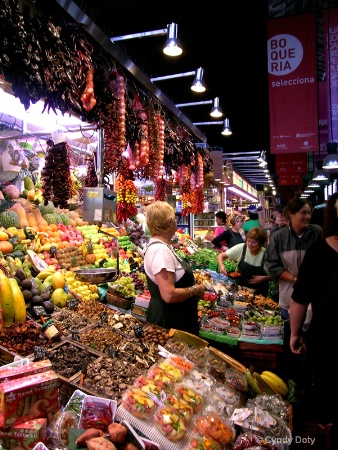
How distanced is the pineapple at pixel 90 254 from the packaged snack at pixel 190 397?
133 inches

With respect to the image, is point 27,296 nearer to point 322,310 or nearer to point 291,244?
point 322,310

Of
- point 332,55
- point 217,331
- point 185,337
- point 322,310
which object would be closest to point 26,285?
point 185,337

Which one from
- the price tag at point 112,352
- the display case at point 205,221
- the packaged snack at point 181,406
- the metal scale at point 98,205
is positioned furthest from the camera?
the display case at point 205,221

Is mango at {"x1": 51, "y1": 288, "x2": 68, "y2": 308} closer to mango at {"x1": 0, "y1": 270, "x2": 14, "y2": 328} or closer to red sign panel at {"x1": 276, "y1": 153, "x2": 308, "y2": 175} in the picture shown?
mango at {"x1": 0, "y1": 270, "x2": 14, "y2": 328}

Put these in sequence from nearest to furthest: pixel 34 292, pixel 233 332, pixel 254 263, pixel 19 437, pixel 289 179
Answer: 1. pixel 19 437
2. pixel 34 292
3. pixel 233 332
4. pixel 254 263
5. pixel 289 179

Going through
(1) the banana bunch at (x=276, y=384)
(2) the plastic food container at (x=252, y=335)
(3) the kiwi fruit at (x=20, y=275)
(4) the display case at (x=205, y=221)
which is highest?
(4) the display case at (x=205, y=221)

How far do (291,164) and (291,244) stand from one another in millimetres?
12553

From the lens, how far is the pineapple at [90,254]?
5469 mm

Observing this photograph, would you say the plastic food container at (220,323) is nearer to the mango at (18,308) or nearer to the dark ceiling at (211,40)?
the mango at (18,308)

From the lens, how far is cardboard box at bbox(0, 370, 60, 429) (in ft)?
5.82

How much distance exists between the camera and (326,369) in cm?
224

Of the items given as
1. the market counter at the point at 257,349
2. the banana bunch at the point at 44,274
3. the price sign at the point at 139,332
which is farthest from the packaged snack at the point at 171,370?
the banana bunch at the point at 44,274

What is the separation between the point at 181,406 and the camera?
2197 millimetres

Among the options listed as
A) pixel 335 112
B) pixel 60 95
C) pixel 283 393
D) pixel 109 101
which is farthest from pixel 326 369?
pixel 335 112
